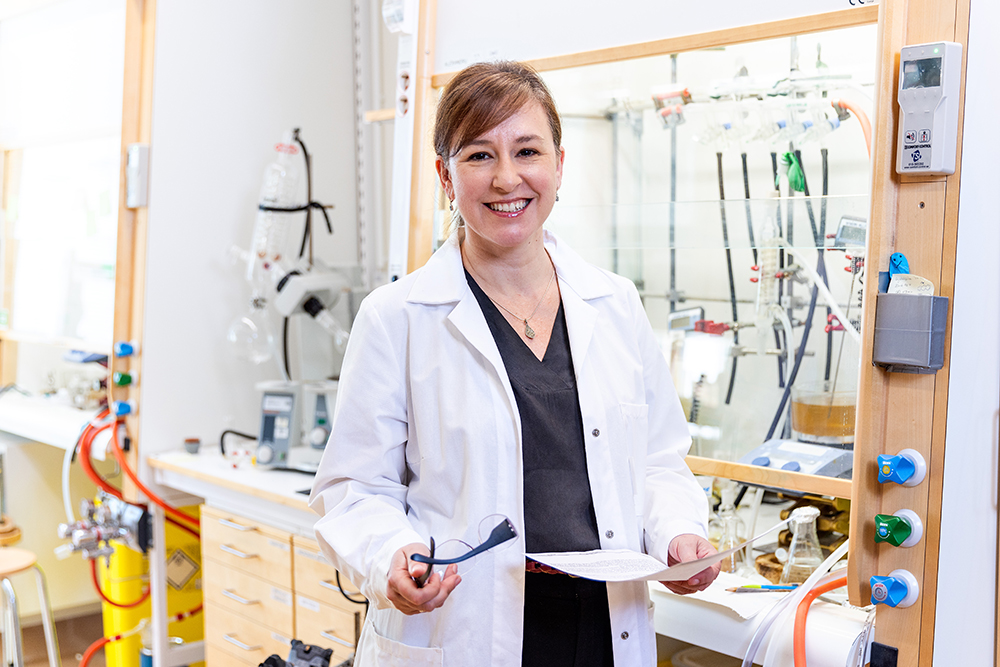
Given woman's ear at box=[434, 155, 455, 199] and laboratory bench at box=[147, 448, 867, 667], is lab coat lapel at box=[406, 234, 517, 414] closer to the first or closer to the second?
woman's ear at box=[434, 155, 455, 199]

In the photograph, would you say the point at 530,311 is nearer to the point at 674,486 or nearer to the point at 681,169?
the point at 674,486

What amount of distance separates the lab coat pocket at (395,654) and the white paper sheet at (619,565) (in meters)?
0.21

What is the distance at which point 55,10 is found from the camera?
3.61m

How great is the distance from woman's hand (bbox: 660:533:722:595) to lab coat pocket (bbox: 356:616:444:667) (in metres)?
0.34

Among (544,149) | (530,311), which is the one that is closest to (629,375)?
(530,311)

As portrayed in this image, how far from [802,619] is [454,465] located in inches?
24.6

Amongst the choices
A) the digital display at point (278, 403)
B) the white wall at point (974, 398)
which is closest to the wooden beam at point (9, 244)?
the digital display at point (278, 403)

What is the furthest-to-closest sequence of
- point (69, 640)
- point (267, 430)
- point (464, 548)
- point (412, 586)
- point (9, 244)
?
1. point (9, 244)
2. point (69, 640)
3. point (267, 430)
4. point (464, 548)
5. point (412, 586)

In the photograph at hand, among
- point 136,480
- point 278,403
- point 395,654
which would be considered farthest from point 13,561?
point 395,654

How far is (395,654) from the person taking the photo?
1.22 meters

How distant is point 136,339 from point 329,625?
1137 millimetres

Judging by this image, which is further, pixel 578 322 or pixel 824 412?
pixel 824 412

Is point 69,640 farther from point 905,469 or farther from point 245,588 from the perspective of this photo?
point 905,469

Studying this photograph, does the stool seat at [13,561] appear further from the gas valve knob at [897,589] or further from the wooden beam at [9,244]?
the gas valve knob at [897,589]
